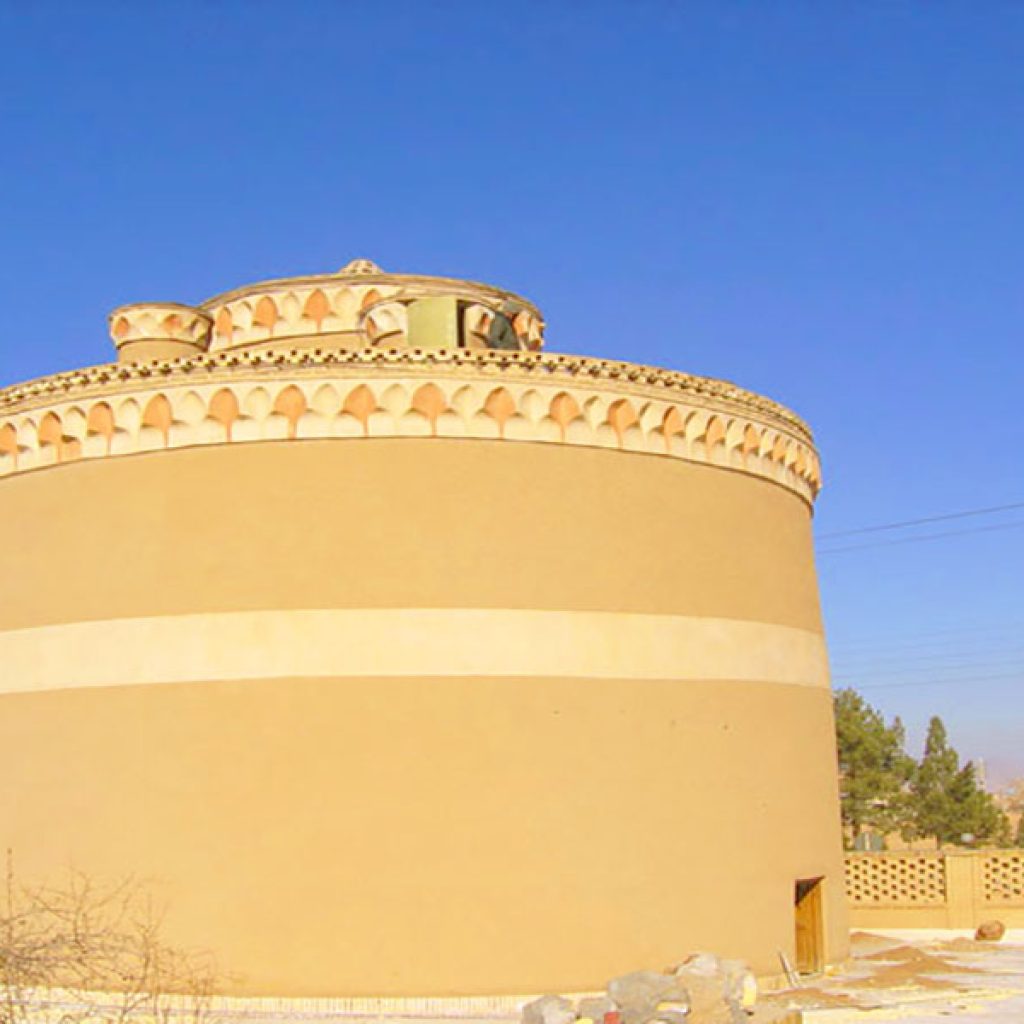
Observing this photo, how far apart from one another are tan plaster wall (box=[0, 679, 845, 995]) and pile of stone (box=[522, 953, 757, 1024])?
2.25 ft

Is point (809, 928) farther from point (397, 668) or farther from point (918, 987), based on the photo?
point (397, 668)

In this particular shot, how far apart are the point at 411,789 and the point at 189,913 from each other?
200 centimetres

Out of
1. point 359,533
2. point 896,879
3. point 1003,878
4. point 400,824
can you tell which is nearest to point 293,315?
point 359,533

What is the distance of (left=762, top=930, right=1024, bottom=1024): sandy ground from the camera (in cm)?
1044

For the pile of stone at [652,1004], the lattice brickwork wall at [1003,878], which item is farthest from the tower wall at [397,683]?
the lattice brickwork wall at [1003,878]

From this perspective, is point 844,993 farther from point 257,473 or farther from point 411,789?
point 257,473

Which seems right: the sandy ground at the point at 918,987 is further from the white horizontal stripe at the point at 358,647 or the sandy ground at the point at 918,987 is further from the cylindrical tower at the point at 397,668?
the white horizontal stripe at the point at 358,647

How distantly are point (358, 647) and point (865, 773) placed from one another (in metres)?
24.6

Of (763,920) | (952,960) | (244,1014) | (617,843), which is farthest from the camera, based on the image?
(952,960)

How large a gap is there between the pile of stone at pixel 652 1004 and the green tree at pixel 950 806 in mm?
24433

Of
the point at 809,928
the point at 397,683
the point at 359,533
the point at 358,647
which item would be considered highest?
the point at 359,533

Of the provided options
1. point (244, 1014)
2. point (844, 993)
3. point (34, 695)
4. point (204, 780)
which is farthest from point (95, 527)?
point (844, 993)

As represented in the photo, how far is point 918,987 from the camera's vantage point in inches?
466

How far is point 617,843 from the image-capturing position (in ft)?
35.0
